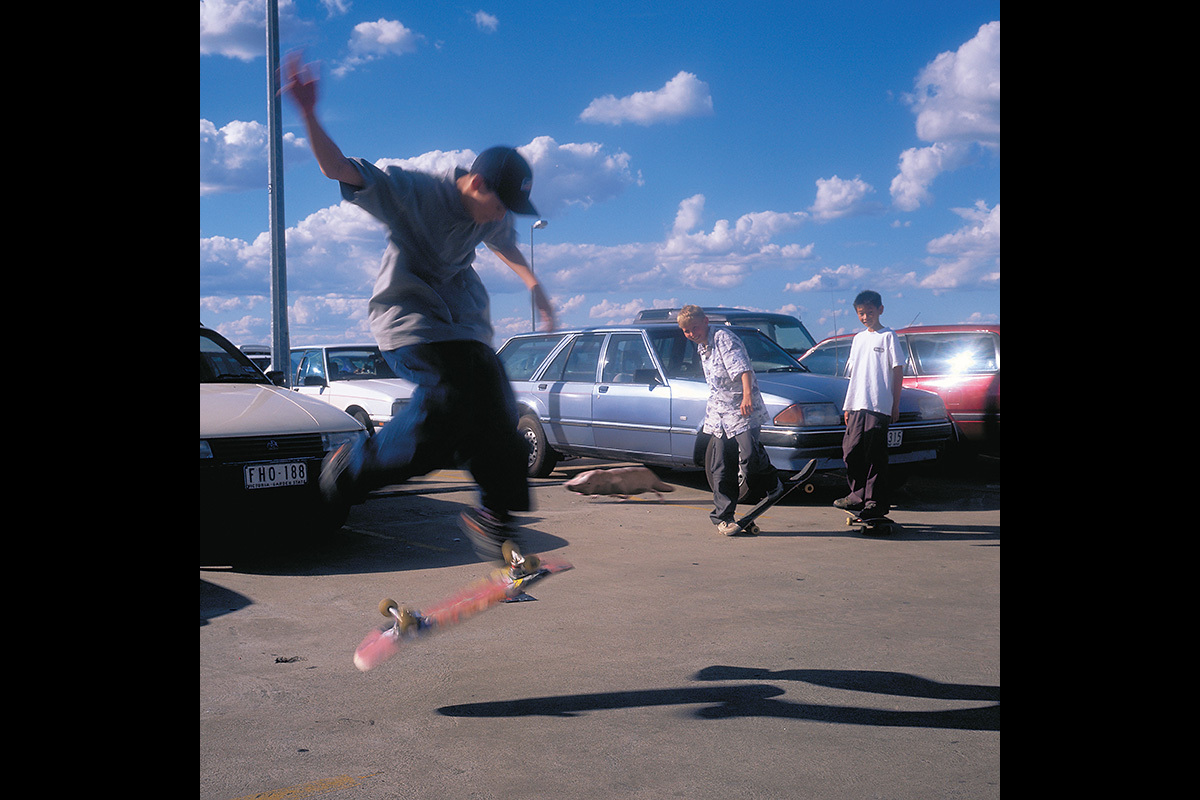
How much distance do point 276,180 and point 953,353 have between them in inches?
292

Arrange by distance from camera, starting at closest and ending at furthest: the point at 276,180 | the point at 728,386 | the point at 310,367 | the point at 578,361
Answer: the point at 276,180, the point at 728,386, the point at 578,361, the point at 310,367

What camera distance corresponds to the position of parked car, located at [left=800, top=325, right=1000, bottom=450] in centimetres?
909

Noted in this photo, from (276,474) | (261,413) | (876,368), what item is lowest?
(276,474)

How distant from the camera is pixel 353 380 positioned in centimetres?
1069

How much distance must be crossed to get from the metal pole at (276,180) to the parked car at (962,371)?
6.04 meters

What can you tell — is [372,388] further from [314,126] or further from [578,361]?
[314,126]

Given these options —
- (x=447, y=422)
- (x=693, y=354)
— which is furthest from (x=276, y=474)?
(x=693, y=354)

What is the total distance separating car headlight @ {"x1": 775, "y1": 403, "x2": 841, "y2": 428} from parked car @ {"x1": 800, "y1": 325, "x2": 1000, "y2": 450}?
69.5 inches

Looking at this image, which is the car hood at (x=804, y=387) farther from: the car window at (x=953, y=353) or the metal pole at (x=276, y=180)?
the metal pole at (x=276, y=180)

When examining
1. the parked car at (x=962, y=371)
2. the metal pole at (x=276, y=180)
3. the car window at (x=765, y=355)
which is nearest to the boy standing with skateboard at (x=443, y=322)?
the metal pole at (x=276, y=180)

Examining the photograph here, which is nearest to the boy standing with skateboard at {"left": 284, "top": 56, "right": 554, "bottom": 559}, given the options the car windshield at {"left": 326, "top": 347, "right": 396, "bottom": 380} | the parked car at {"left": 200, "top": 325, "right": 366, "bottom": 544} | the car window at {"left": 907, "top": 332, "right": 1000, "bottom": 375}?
the parked car at {"left": 200, "top": 325, "right": 366, "bottom": 544}

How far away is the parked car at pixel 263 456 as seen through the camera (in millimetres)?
5352

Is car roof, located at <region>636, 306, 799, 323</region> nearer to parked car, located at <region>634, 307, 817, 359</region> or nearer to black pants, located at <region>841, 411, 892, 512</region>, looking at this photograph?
parked car, located at <region>634, 307, 817, 359</region>
